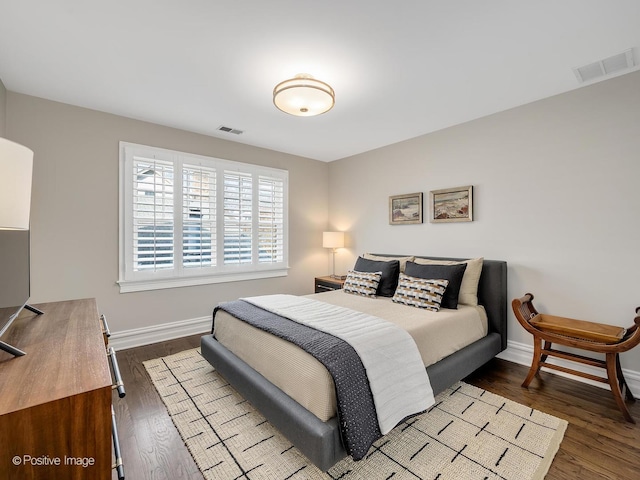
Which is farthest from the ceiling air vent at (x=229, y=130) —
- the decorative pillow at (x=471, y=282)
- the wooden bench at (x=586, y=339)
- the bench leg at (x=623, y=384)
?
the bench leg at (x=623, y=384)

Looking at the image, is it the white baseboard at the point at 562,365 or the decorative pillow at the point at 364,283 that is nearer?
the white baseboard at the point at 562,365

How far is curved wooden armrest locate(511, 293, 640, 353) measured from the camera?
80.3 inches

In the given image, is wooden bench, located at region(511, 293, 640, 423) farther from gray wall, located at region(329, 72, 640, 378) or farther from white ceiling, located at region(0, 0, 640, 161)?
white ceiling, located at region(0, 0, 640, 161)

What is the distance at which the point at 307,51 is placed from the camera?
7.04ft

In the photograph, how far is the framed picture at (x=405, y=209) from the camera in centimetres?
391

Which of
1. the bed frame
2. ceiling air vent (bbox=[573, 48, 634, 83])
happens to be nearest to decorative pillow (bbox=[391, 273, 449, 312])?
the bed frame

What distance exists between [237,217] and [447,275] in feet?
9.16

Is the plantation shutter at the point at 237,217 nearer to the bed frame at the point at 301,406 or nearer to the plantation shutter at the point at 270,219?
the plantation shutter at the point at 270,219

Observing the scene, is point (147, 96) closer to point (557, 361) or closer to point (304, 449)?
point (304, 449)

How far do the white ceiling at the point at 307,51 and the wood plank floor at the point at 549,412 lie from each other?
2.64m

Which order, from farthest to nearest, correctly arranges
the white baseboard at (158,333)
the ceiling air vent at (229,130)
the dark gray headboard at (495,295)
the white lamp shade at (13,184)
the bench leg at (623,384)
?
the ceiling air vent at (229,130) → the white baseboard at (158,333) → the dark gray headboard at (495,295) → the bench leg at (623,384) → the white lamp shade at (13,184)

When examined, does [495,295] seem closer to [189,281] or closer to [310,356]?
[310,356]

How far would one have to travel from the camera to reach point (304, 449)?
5.19 ft

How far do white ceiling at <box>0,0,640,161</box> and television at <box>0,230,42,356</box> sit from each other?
4.59ft
